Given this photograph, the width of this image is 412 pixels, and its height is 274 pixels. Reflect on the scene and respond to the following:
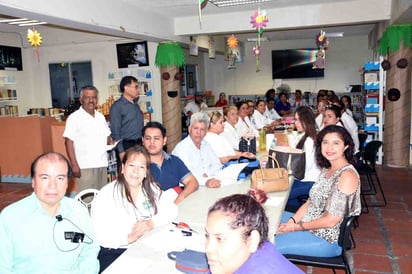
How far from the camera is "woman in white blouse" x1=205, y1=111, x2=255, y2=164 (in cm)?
439

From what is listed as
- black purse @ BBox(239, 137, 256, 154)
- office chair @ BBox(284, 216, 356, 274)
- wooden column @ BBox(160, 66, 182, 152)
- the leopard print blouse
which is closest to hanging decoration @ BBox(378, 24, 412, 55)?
black purse @ BBox(239, 137, 256, 154)

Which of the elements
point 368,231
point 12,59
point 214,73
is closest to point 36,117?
point 12,59

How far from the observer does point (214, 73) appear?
13305 mm

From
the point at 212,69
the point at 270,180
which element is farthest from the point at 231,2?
the point at 212,69

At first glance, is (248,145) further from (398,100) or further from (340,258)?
(398,100)

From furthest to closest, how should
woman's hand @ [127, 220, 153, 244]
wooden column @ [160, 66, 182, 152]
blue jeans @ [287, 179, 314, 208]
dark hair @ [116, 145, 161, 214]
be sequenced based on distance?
wooden column @ [160, 66, 182, 152] < blue jeans @ [287, 179, 314, 208] < dark hair @ [116, 145, 161, 214] < woman's hand @ [127, 220, 153, 244]

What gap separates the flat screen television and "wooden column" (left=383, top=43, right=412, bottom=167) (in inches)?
201

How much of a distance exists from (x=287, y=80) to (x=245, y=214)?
11606 mm

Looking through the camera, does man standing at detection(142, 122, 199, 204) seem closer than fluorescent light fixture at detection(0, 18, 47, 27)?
Yes

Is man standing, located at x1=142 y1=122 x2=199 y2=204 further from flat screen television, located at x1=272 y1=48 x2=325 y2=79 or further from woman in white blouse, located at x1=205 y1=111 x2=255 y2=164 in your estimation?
flat screen television, located at x1=272 y1=48 x2=325 y2=79

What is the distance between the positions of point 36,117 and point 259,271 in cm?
629

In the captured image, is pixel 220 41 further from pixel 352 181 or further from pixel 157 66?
pixel 352 181

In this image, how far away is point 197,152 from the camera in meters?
3.61

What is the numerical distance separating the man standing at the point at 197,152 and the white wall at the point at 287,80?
30.2 ft
